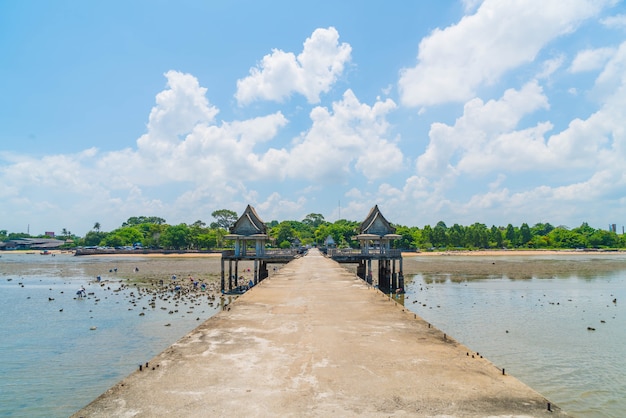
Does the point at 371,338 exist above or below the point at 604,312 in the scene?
above

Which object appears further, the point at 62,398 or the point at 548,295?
the point at 548,295

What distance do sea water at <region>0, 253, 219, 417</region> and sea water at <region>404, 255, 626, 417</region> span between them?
11.7m

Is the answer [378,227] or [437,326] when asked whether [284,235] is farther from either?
[437,326]

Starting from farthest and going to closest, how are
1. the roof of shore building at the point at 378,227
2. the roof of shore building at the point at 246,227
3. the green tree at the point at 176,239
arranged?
the green tree at the point at 176,239 → the roof of shore building at the point at 378,227 → the roof of shore building at the point at 246,227

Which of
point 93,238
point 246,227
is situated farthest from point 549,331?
point 93,238

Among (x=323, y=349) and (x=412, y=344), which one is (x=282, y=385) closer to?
(x=323, y=349)

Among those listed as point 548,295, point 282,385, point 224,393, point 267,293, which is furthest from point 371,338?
point 548,295

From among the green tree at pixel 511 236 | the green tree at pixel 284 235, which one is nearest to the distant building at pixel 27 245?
the green tree at pixel 284 235

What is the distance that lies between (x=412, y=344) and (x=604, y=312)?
2199 cm

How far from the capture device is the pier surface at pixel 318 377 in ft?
18.3

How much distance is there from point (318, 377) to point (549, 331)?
56.4 feet

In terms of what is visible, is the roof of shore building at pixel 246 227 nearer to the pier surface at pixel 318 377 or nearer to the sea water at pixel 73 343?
the sea water at pixel 73 343

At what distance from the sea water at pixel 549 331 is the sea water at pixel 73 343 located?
1175cm

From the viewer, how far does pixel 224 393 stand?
618 cm
